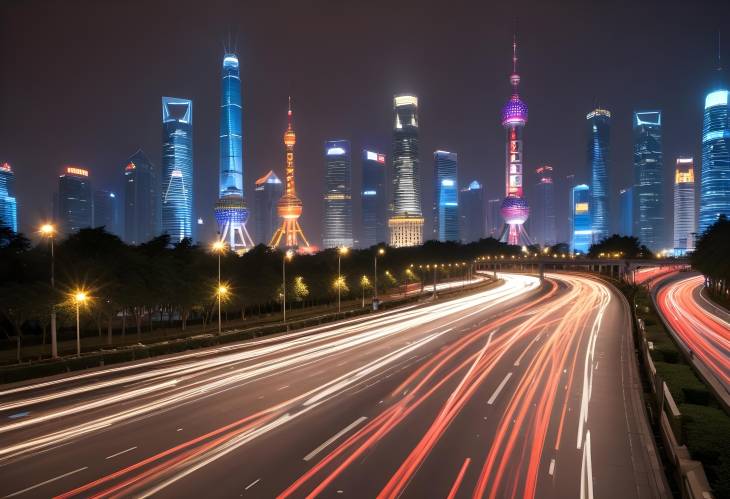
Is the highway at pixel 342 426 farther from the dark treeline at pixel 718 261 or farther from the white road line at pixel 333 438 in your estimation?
the dark treeline at pixel 718 261

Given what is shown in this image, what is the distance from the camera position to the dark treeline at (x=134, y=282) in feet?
118

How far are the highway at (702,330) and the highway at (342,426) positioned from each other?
3.73 meters

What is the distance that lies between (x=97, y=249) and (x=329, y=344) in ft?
110

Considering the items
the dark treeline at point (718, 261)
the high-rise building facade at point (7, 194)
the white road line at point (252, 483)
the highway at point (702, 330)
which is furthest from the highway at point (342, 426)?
the high-rise building facade at point (7, 194)

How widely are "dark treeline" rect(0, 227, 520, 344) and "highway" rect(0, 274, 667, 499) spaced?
1323cm

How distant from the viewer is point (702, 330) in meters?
37.6

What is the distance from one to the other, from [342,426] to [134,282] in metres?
32.3

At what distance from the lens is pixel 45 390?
2216 centimetres

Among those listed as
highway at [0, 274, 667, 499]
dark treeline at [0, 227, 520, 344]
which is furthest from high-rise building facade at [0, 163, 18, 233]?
highway at [0, 274, 667, 499]

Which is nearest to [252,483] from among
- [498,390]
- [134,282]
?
[498,390]

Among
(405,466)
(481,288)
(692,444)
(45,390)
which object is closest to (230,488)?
(405,466)

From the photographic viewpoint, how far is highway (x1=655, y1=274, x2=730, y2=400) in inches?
960

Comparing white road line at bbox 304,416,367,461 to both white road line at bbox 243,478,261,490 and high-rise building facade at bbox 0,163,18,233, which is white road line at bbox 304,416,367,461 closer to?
white road line at bbox 243,478,261,490

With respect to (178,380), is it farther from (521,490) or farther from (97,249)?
(97,249)
